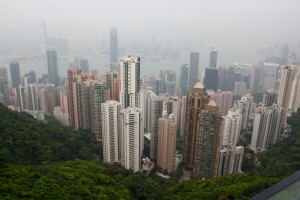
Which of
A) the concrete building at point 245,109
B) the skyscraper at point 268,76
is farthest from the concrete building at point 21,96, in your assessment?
the skyscraper at point 268,76

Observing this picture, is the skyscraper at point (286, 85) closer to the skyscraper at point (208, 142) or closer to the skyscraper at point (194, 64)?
the skyscraper at point (208, 142)

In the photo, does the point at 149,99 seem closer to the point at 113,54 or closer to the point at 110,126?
the point at 110,126

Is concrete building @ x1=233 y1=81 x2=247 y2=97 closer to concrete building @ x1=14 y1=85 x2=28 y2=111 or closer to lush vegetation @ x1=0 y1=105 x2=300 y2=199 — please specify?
lush vegetation @ x1=0 y1=105 x2=300 y2=199

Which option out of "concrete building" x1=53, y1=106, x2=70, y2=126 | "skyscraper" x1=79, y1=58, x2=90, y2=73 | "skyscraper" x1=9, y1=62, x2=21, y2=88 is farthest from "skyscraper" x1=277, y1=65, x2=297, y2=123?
"skyscraper" x1=9, y1=62, x2=21, y2=88

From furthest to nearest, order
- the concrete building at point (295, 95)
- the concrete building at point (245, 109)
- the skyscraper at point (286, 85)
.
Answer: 1. the concrete building at point (295, 95)
2. the skyscraper at point (286, 85)
3. the concrete building at point (245, 109)

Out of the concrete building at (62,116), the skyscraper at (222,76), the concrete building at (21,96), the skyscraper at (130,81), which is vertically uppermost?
the skyscraper at (130,81)
